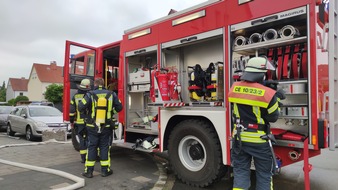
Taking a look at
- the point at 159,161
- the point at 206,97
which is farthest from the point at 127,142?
the point at 206,97

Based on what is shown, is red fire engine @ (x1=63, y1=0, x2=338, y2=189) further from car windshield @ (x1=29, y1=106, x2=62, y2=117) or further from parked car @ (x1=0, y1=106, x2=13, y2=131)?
parked car @ (x1=0, y1=106, x2=13, y2=131)

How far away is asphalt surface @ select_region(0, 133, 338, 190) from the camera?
15.2 feet

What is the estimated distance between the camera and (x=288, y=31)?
3646 mm

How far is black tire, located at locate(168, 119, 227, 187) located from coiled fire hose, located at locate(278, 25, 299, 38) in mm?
1662

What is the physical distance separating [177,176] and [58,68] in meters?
59.5

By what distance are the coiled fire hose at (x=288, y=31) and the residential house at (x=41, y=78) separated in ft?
177

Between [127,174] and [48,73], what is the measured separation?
2210 inches

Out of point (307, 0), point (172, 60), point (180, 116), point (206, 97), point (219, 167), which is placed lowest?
point (219, 167)

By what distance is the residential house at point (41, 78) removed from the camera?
5386 cm

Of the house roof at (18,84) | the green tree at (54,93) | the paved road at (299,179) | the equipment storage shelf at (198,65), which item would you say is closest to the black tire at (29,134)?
the paved road at (299,179)

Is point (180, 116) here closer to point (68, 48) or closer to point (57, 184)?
point (57, 184)

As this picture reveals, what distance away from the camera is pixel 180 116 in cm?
483

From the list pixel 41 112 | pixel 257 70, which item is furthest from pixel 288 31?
pixel 41 112

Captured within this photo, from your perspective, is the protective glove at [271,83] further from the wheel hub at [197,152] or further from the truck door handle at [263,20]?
the wheel hub at [197,152]
